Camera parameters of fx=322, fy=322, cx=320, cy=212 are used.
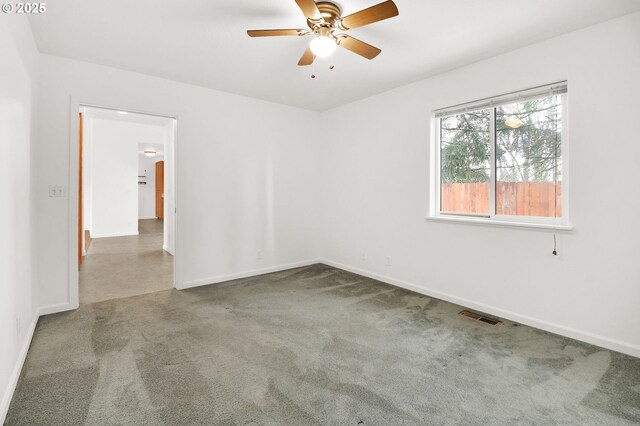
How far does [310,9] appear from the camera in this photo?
2049 mm

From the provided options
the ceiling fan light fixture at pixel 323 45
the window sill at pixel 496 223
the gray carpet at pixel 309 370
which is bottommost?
the gray carpet at pixel 309 370

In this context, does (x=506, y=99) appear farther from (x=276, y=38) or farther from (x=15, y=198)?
(x=15, y=198)

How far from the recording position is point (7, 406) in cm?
180

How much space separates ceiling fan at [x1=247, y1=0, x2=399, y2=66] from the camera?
6.61ft

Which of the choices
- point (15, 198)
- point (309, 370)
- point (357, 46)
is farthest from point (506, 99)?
point (15, 198)

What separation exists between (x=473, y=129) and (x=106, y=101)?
3.99 m

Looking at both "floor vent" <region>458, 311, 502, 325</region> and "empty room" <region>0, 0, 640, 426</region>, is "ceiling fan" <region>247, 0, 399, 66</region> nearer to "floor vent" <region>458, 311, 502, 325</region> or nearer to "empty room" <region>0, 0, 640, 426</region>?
"empty room" <region>0, 0, 640, 426</region>

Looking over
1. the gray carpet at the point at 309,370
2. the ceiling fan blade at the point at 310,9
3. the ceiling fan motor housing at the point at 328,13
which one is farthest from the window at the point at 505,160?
the ceiling fan blade at the point at 310,9

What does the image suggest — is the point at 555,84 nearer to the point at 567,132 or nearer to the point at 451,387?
the point at 567,132

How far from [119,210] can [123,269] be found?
4228 millimetres

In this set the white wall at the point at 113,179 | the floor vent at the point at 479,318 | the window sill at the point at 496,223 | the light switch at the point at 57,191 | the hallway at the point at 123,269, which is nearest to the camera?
the window sill at the point at 496,223

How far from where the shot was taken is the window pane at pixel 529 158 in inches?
115

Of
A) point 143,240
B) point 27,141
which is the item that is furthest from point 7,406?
point 143,240

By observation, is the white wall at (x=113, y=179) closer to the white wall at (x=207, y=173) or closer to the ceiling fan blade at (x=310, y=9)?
the white wall at (x=207, y=173)
